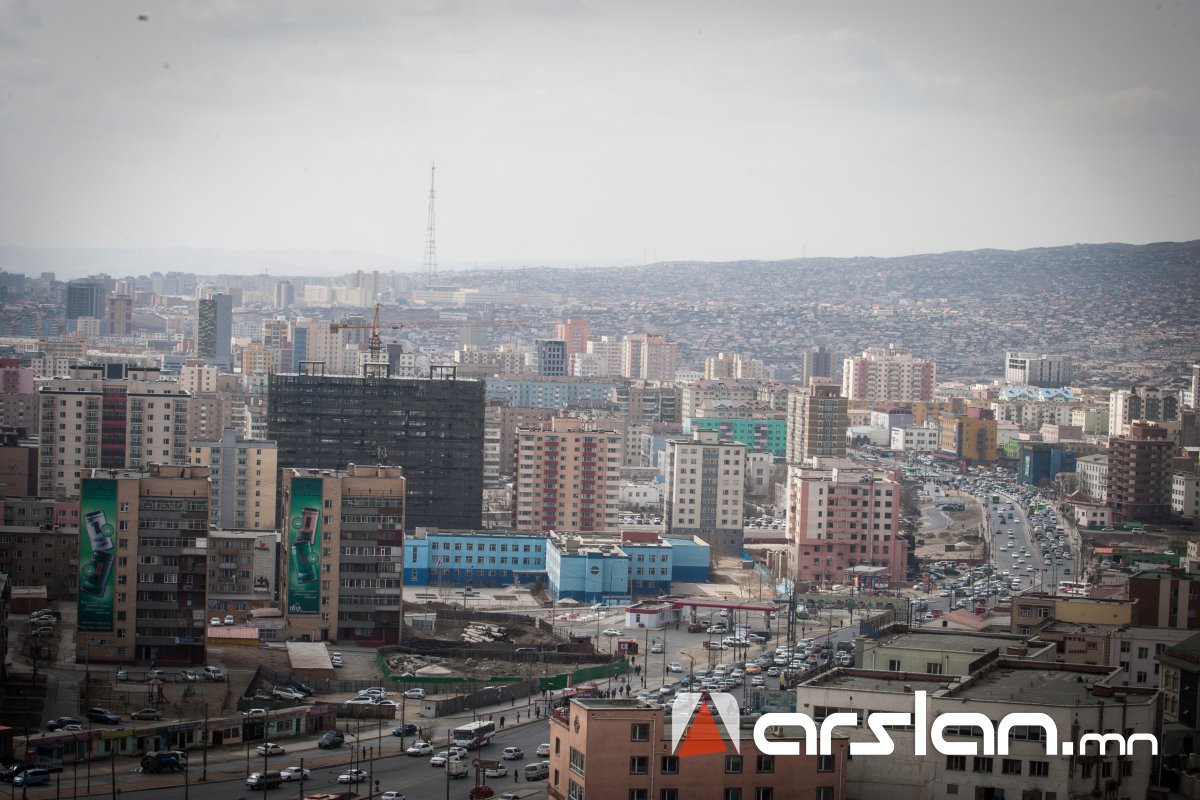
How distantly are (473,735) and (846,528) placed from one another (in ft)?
40.4

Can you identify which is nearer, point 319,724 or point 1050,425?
point 319,724

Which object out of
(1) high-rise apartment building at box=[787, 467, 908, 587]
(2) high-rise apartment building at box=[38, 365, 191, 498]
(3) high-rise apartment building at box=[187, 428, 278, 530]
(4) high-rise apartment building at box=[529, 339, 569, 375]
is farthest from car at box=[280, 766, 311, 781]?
(4) high-rise apartment building at box=[529, 339, 569, 375]

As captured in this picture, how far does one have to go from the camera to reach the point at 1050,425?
50438mm

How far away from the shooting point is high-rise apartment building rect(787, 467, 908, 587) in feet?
84.6

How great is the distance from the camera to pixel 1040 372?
73.3 m

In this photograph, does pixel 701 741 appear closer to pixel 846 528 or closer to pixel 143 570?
pixel 143 570

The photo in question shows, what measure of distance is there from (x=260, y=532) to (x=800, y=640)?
20.5 feet

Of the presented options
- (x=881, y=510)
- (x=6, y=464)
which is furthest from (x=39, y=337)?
(x=881, y=510)

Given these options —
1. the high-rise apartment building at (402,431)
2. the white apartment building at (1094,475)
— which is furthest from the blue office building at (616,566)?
the white apartment building at (1094,475)

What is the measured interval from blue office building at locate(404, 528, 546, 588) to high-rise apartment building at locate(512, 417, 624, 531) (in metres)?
2.90

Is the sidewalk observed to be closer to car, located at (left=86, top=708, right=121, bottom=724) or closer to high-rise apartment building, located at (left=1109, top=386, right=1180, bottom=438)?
car, located at (left=86, top=708, right=121, bottom=724)

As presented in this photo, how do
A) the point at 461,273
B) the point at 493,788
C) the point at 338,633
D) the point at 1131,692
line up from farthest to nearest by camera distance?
the point at 461,273, the point at 338,633, the point at 493,788, the point at 1131,692

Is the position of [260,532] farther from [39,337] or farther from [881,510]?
[39,337]

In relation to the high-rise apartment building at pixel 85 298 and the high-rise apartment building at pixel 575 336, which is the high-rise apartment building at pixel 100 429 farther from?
the high-rise apartment building at pixel 575 336
